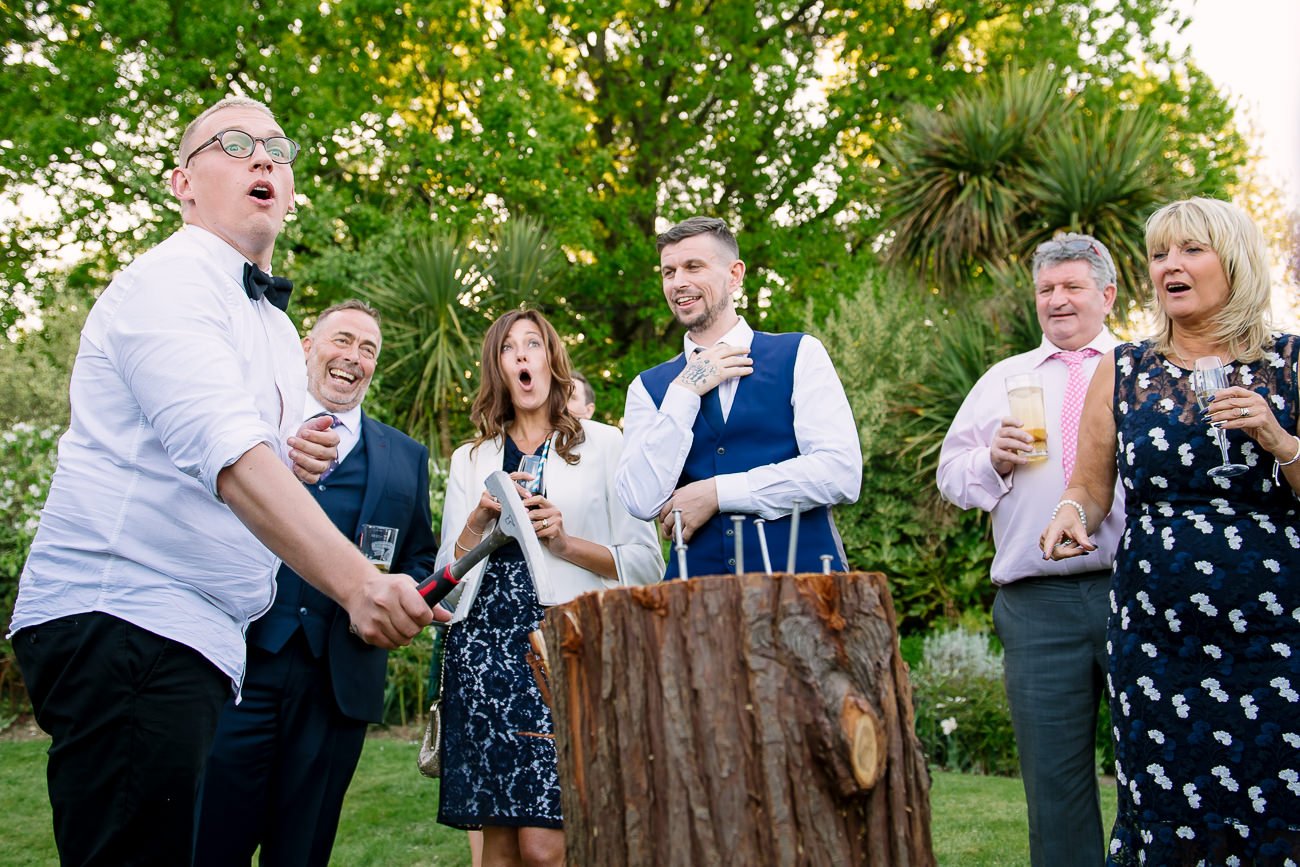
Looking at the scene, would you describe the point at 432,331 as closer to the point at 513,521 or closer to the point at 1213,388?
the point at 513,521

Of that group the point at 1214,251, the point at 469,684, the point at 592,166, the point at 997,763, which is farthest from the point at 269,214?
the point at 592,166

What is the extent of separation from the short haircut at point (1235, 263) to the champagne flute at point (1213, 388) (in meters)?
0.25

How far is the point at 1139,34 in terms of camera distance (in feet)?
57.1

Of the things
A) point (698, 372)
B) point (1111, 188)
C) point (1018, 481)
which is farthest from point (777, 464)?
point (1111, 188)

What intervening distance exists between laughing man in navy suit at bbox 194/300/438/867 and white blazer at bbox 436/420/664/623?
21 centimetres

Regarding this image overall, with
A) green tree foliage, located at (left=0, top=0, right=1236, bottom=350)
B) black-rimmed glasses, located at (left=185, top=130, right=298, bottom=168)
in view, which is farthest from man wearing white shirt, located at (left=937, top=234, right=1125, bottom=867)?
green tree foliage, located at (left=0, top=0, right=1236, bottom=350)

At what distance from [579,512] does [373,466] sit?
0.76 metres

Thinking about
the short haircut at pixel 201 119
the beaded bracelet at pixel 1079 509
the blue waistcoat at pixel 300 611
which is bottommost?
the blue waistcoat at pixel 300 611

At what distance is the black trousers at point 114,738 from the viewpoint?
2043 mm

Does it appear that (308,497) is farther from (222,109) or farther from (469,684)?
(469,684)

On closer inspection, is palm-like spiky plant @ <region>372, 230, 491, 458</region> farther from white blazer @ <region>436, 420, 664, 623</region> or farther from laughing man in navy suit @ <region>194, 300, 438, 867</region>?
laughing man in navy suit @ <region>194, 300, 438, 867</region>

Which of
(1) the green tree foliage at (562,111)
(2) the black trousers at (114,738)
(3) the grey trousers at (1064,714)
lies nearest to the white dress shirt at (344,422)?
(2) the black trousers at (114,738)

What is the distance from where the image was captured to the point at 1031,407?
11.7 ft

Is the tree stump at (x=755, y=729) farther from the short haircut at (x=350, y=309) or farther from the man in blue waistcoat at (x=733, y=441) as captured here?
the short haircut at (x=350, y=309)
